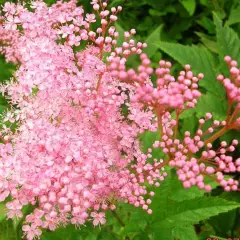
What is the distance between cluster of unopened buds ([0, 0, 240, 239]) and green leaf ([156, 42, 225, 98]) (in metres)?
0.61

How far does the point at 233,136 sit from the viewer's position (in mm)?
2703

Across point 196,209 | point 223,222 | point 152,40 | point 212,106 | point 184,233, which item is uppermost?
point 152,40

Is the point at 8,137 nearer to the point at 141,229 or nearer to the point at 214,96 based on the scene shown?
the point at 141,229

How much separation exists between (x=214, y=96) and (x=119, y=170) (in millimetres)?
903

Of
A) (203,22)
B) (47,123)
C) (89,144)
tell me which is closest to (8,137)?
(47,123)

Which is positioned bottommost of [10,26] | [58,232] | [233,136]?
[58,232]

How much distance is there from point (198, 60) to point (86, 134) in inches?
42.7

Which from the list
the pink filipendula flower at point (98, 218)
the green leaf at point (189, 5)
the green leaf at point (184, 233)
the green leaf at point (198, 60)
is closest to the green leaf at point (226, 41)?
the green leaf at point (198, 60)

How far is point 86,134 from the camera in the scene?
177 cm

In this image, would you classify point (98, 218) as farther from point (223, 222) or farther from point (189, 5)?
point (189, 5)

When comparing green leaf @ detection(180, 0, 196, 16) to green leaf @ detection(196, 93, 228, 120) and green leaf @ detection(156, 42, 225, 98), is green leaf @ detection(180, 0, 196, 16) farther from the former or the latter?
green leaf @ detection(196, 93, 228, 120)

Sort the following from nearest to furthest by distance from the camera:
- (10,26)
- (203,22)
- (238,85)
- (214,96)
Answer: (238,85), (10,26), (214,96), (203,22)

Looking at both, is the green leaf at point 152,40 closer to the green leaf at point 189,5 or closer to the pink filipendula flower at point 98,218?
the green leaf at point 189,5

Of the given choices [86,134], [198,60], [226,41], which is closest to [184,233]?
[86,134]
